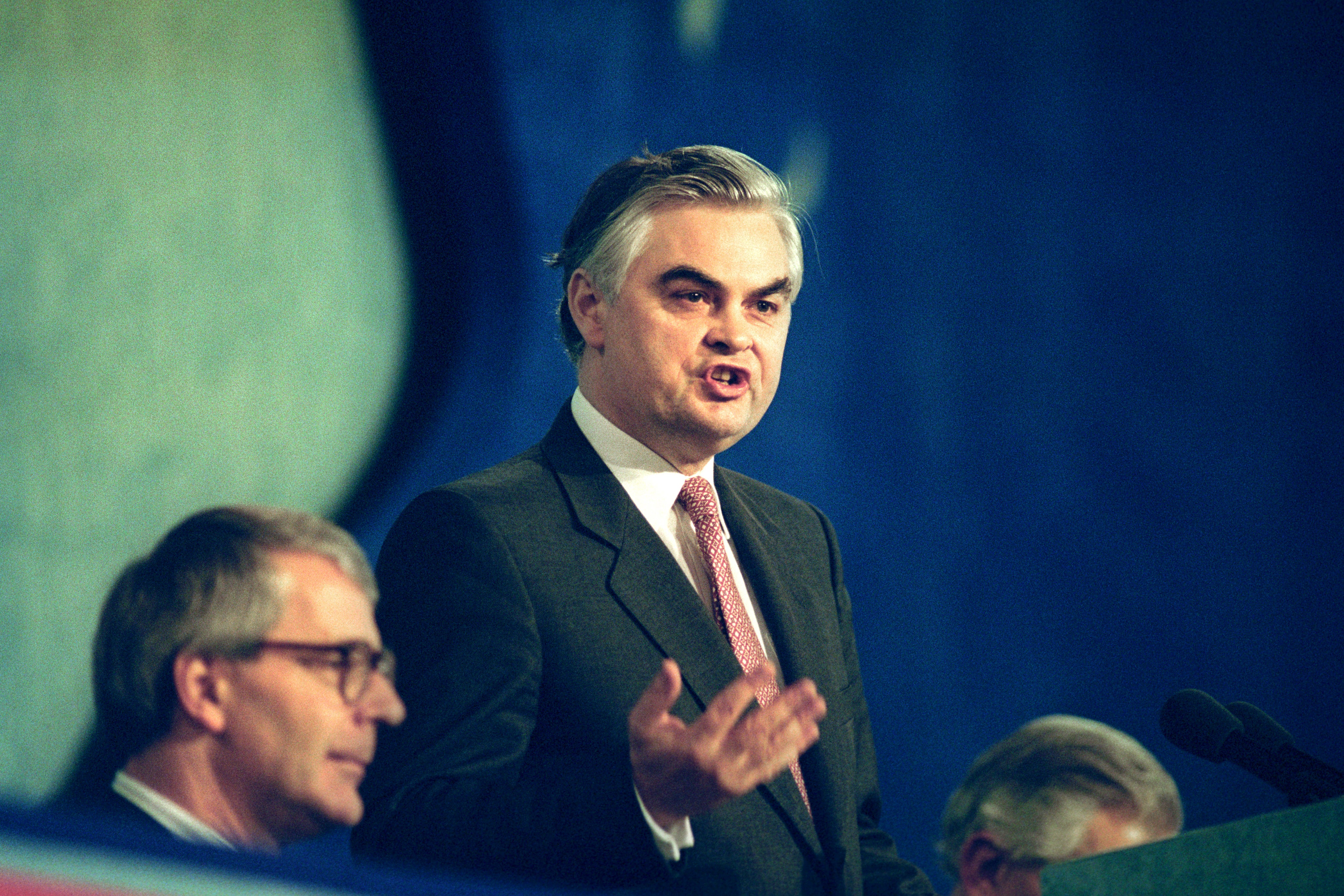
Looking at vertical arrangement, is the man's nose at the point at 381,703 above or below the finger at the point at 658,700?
below

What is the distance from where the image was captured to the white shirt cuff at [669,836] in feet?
4.11

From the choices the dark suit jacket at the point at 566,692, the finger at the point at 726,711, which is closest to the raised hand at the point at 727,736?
the finger at the point at 726,711

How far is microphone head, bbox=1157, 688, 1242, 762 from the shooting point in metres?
1.32

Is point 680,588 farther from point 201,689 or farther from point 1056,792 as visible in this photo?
point 1056,792

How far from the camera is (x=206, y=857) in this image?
896 millimetres

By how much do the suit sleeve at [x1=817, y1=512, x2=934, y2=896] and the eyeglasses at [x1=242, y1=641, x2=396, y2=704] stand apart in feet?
2.00

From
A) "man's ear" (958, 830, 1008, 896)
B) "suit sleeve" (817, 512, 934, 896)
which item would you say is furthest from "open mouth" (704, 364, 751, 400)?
"man's ear" (958, 830, 1008, 896)

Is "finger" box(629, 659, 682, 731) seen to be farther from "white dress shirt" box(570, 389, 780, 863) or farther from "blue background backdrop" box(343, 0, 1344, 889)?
"blue background backdrop" box(343, 0, 1344, 889)

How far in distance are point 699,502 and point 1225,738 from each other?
2.13 feet

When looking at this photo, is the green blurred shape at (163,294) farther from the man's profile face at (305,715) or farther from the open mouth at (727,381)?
the open mouth at (727,381)

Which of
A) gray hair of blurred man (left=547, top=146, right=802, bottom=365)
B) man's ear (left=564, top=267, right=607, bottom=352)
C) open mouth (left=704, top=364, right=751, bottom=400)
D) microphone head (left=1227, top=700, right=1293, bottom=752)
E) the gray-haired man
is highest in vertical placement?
gray hair of blurred man (left=547, top=146, right=802, bottom=365)

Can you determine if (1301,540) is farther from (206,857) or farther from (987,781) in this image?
(206,857)

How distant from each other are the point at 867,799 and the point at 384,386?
0.81m

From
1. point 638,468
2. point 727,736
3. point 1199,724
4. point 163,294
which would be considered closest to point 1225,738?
point 1199,724
